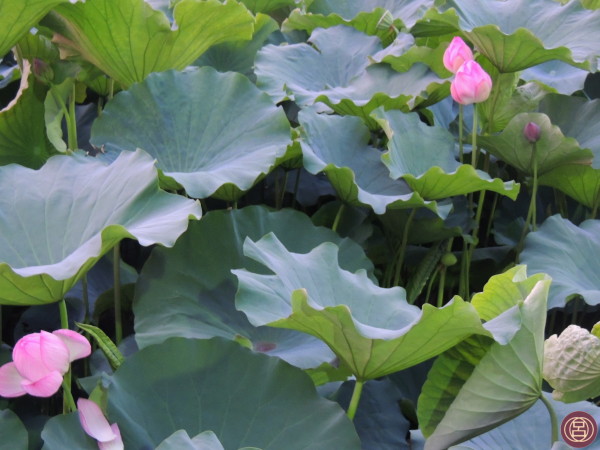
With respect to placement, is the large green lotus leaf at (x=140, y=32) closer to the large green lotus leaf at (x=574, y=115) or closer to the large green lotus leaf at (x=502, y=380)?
the large green lotus leaf at (x=574, y=115)

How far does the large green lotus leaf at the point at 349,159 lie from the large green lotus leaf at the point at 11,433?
0.59 meters

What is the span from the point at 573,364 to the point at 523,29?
780mm

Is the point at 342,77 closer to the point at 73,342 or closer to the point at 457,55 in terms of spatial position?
the point at 457,55

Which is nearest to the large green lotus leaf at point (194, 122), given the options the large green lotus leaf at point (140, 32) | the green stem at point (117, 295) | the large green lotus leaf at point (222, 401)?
the large green lotus leaf at point (140, 32)

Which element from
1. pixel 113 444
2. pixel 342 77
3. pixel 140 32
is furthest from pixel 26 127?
pixel 113 444

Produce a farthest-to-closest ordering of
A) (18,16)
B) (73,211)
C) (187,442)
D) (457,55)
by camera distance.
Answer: (457,55)
(18,16)
(73,211)
(187,442)

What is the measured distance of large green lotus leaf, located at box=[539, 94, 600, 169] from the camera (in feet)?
5.29

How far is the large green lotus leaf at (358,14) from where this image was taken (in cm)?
187

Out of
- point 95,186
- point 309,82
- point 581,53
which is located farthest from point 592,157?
point 95,186

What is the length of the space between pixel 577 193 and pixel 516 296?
706mm

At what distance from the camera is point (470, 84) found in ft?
4.50

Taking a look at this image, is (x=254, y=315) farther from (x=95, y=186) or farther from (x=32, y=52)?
(x=32, y=52)

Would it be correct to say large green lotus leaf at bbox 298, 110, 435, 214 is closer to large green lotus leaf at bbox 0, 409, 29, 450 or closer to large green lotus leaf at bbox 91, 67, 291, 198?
large green lotus leaf at bbox 91, 67, 291, 198

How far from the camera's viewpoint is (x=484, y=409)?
2.89 feet
